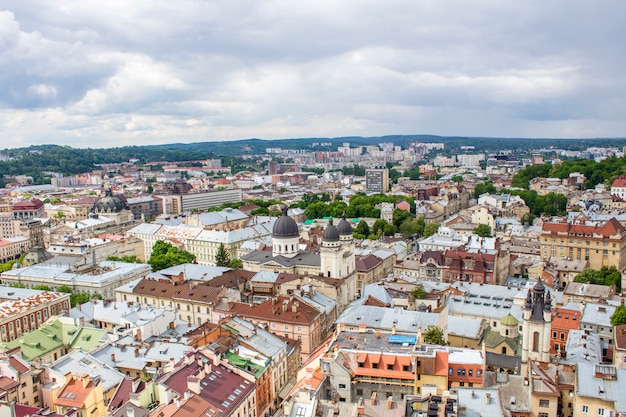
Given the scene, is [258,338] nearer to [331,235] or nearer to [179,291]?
[179,291]

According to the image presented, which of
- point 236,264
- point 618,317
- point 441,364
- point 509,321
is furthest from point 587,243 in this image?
point 441,364

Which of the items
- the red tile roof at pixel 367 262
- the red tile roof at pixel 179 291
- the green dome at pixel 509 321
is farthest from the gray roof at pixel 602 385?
the red tile roof at pixel 367 262

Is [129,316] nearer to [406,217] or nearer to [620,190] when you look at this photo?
[406,217]

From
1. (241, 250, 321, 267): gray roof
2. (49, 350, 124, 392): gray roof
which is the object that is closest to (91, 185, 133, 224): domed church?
(241, 250, 321, 267): gray roof

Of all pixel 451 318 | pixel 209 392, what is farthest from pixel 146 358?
pixel 451 318

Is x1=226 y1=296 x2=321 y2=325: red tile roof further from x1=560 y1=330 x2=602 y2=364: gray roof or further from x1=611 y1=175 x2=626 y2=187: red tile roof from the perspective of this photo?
x1=611 y1=175 x2=626 y2=187: red tile roof

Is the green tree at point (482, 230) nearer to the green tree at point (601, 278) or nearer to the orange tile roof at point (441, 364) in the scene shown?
the green tree at point (601, 278)
